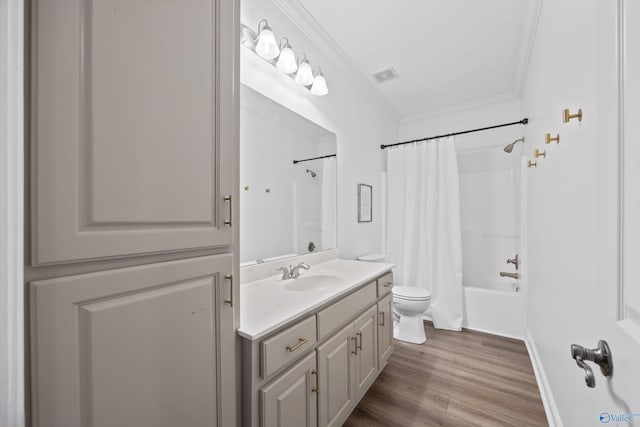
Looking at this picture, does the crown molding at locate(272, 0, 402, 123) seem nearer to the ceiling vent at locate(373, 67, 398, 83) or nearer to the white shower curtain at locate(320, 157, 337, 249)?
the ceiling vent at locate(373, 67, 398, 83)

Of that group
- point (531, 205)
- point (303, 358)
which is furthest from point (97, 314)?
point (531, 205)

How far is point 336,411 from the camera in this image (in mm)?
1334

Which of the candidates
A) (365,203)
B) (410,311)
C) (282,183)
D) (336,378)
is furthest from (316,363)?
(365,203)

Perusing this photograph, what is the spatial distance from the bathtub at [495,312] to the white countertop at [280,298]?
59.4 inches

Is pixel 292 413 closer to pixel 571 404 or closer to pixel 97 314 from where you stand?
pixel 97 314

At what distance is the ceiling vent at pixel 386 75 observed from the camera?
2.50m

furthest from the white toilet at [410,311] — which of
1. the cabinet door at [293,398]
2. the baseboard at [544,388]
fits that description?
the cabinet door at [293,398]

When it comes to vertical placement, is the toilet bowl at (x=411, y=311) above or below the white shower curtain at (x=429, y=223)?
below

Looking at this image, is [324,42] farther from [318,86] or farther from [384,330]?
[384,330]

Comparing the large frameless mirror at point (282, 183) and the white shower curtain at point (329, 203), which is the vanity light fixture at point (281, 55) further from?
the white shower curtain at point (329, 203)

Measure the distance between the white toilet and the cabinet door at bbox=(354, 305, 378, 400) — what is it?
2.53 feet

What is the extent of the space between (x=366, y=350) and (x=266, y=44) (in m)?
1.88

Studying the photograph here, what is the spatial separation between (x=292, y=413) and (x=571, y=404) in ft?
4.09

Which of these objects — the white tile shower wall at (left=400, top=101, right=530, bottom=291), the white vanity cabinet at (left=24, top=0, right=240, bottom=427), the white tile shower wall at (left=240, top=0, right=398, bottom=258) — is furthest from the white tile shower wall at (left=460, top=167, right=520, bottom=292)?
the white vanity cabinet at (left=24, top=0, right=240, bottom=427)
